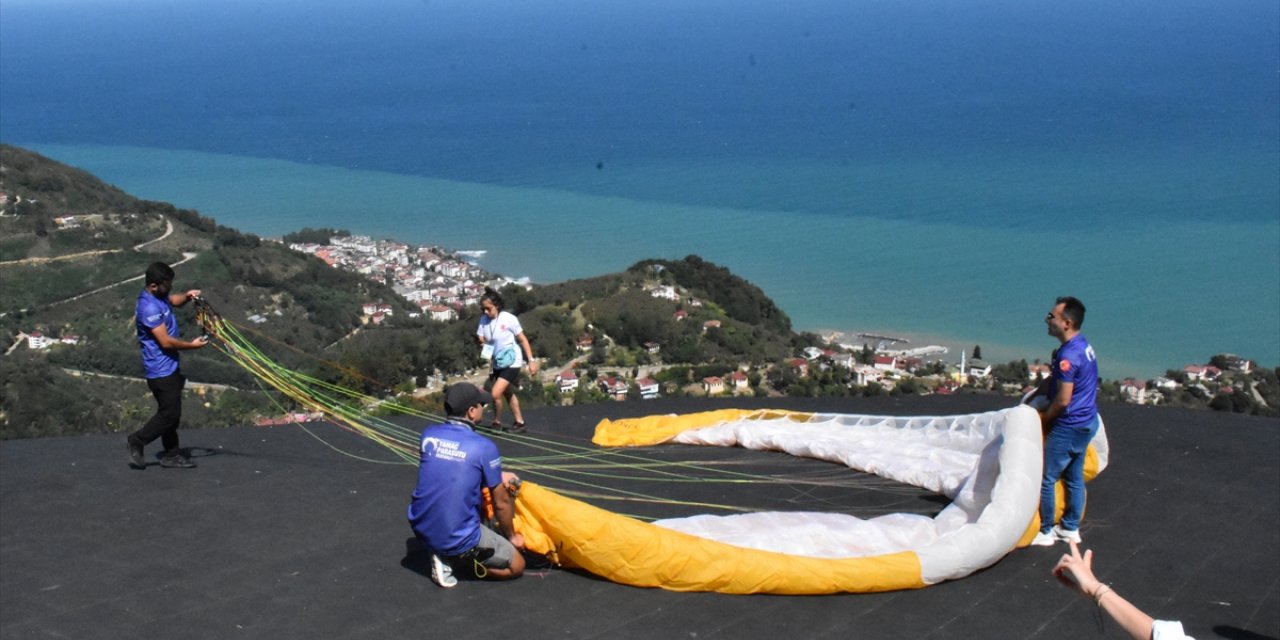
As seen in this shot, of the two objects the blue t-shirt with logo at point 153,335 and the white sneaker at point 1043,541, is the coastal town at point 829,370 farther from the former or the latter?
the blue t-shirt with logo at point 153,335

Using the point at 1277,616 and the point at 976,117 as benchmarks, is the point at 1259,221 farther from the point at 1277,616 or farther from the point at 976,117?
the point at 1277,616

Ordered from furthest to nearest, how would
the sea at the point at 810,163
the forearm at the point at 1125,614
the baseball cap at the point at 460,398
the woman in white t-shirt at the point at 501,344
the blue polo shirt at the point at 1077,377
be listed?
the sea at the point at 810,163, the woman in white t-shirt at the point at 501,344, the blue polo shirt at the point at 1077,377, the baseball cap at the point at 460,398, the forearm at the point at 1125,614

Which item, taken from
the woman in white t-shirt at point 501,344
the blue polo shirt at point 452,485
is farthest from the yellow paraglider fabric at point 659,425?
the blue polo shirt at point 452,485

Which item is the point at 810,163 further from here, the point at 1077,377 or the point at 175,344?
the point at 1077,377

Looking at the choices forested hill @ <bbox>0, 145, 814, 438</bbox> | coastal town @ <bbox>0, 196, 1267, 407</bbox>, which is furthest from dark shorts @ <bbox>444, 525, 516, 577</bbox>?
forested hill @ <bbox>0, 145, 814, 438</bbox>

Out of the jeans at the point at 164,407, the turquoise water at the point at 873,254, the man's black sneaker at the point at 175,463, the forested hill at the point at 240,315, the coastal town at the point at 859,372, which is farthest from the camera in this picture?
the turquoise water at the point at 873,254

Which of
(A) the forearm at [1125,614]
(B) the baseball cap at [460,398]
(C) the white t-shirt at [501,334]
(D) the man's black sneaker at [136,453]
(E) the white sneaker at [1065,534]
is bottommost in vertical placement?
(D) the man's black sneaker at [136,453]

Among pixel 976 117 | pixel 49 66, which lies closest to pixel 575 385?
pixel 976 117
